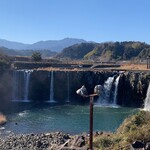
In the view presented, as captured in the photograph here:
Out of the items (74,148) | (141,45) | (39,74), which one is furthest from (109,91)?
(141,45)

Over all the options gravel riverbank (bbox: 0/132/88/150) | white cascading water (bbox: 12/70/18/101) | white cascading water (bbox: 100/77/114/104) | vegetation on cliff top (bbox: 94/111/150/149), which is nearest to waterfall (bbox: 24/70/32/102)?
white cascading water (bbox: 12/70/18/101)

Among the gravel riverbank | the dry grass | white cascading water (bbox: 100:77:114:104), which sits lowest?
the dry grass

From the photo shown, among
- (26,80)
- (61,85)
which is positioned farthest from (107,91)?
(26,80)

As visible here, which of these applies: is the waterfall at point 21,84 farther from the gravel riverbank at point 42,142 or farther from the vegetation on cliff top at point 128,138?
the vegetation on cliff top at point 128,138

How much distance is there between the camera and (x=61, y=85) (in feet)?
213

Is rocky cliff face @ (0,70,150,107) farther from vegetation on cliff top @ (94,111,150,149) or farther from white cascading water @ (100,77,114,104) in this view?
vegetation on cliff top @ (94,111,150,149)

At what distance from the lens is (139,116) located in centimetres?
2803

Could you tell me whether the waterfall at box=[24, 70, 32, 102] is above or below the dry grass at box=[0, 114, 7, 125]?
above

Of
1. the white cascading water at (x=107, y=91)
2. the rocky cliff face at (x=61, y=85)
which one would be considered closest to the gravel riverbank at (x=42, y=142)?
the white cascading water at (x=107, y=91)

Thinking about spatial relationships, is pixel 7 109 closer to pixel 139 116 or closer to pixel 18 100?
pixel 18 100

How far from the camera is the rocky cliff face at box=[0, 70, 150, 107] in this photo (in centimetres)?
5978

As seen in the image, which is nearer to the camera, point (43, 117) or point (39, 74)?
point (43, 117)

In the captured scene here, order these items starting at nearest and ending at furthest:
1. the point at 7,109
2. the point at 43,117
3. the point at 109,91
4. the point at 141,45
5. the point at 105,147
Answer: the point at 105,147
the point at 43,117
the point at 7,109
the point at 109,91
the point at 141,45

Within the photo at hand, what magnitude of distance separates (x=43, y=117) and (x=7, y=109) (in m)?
9.52
